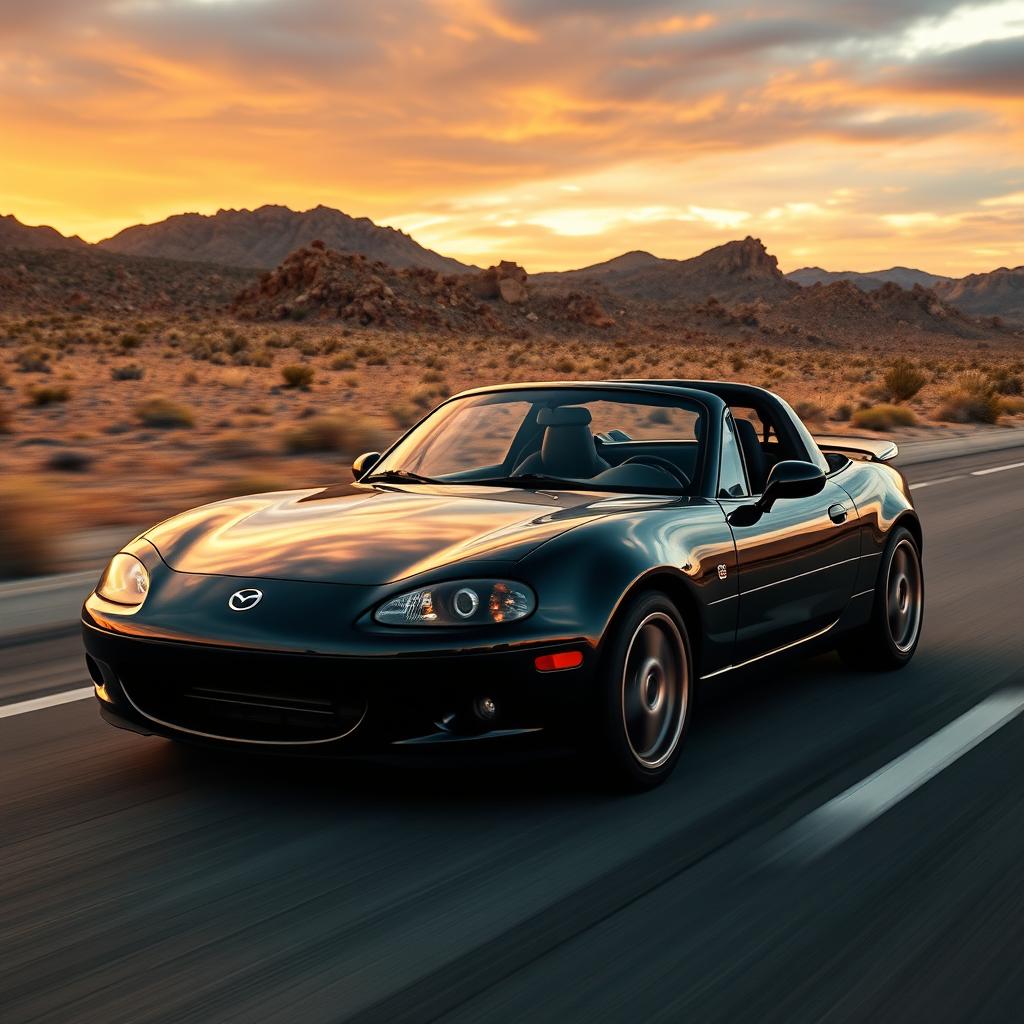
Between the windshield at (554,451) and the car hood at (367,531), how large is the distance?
28 cm

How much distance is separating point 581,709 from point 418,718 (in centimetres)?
53

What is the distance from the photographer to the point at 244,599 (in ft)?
15.5

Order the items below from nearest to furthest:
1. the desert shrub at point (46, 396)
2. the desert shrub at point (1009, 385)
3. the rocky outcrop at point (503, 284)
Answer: the desert shrub at point (46, 396), the desert shrub at point (1009, 385), the rocky outcrop at point (503, 284)

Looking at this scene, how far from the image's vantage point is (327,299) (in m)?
87.1

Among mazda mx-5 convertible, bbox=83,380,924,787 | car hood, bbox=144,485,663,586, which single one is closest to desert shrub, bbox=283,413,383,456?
mazda mx-5 convertible, bbox=83,380,924,787

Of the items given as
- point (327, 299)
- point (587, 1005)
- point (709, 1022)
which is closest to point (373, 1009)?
point (587, 1005)

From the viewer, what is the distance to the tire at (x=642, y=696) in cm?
481

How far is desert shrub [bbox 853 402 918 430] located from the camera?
98.3ft

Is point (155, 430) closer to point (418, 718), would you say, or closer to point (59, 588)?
point (59, 588)

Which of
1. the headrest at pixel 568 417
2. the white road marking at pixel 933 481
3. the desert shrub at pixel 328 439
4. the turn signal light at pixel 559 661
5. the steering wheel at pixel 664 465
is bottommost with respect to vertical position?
the white road marking at pixel 933 481

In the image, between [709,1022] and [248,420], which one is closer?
[709,1022]

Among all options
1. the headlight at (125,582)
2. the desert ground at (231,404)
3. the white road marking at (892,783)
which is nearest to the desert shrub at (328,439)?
the desert ground at (231,404)

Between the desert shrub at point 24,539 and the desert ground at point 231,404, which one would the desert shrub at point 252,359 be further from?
the desert shrub at point 24,539

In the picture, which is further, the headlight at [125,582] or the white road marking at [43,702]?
the white road marking at [43,702]
